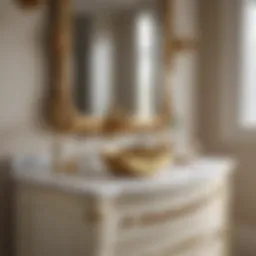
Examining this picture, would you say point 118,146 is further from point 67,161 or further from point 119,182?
point 119,182

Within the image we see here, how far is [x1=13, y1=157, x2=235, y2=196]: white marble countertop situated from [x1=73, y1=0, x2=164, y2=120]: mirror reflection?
1.45 feet

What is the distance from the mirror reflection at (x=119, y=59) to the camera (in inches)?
111

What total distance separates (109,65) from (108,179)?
74 cm

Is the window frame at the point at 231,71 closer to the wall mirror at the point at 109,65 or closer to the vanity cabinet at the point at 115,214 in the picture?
the wall mirror at the point at 109,65

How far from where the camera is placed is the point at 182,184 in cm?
249

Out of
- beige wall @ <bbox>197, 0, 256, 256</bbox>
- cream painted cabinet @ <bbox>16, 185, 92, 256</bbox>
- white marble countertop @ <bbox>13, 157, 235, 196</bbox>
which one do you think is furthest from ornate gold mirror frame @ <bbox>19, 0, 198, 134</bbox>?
beige wall @ <bbox>197, 0, 256, 256</bbox>

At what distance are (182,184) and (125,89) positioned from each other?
783mm

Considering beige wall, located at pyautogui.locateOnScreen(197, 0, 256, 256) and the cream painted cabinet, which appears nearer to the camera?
the cream painted cabinet

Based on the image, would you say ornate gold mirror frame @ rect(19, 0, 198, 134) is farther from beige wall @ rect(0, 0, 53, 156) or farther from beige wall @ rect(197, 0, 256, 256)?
beige wall @ rect(197, 0, 256, 256)

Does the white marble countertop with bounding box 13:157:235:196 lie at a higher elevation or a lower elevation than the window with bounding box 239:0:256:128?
lower

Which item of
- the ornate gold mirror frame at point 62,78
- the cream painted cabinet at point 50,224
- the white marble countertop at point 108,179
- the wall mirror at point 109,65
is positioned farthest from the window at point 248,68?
the cream painted cabinet at point 50,224

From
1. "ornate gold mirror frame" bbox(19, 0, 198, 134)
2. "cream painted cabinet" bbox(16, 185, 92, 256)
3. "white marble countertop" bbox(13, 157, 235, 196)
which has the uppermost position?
"ornate gold mirror frame" bbox(19, 0, 198, 134)

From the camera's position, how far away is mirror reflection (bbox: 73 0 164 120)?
9.24 ft

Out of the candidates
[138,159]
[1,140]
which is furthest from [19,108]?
[138,159]
